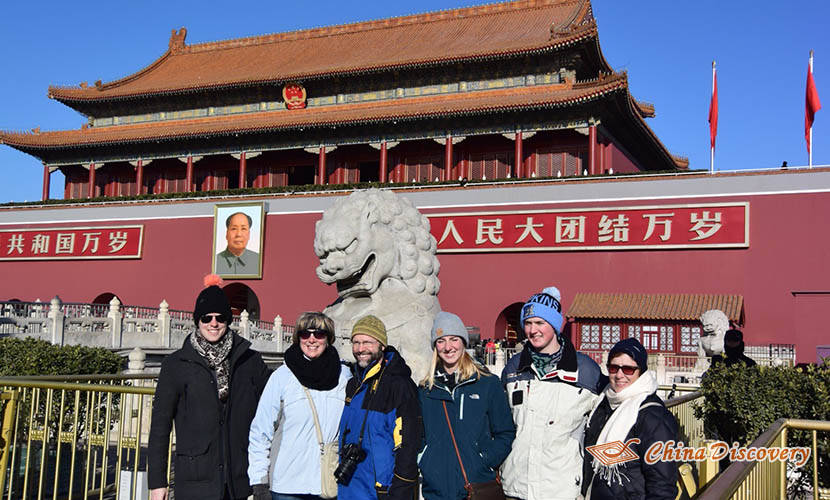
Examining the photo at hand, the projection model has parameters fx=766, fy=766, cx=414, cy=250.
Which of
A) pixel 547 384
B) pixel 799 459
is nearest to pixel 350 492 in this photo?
pixel 547 384

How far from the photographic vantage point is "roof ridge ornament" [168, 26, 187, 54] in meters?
25.5

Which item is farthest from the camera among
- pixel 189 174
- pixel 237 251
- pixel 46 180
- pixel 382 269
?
pixel 46 180

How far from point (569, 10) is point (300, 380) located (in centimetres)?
1897

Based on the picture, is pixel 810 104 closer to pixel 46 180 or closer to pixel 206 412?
pixel 206 412

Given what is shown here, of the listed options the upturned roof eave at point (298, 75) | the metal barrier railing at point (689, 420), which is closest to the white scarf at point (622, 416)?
the metal barrier railing at point (689, 420)

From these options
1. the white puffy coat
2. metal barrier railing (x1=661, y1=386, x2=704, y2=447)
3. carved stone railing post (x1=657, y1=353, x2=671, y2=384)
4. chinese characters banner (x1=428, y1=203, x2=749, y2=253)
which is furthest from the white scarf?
chinese characters banner (x1=428, y1=203, x2=749, y2=253)

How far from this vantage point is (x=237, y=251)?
62.4 ft

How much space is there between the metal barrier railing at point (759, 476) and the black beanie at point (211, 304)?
1.89 meters

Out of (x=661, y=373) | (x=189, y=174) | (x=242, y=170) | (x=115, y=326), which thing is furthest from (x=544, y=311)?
(x=189, y=174)

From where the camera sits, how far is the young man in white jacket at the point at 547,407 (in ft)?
9.10

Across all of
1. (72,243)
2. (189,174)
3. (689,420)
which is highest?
(189,174)

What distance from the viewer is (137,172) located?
74.0 feet

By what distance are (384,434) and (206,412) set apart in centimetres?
72

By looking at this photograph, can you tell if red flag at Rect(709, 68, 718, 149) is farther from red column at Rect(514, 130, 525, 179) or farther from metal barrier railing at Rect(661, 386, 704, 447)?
metal barrier railing at Rect(661, 386, 704, 447)
